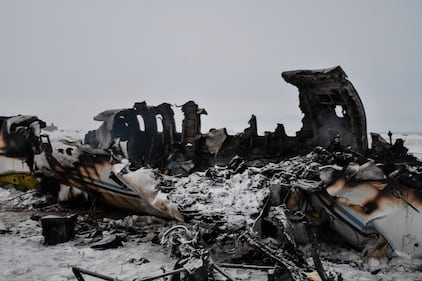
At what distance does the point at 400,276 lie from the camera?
4.09 metres

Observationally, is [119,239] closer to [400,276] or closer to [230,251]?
[230,251]

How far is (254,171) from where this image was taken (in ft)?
18.2

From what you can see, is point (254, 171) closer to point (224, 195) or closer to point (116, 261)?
point (224, 195)

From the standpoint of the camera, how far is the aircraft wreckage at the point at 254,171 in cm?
442

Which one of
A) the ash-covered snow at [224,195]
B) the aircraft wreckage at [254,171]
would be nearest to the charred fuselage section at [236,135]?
the aircraft wreckage at [254,171]

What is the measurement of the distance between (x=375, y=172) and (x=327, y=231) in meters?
1.10

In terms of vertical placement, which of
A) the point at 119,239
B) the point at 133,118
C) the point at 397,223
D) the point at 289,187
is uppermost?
the point at 133,118

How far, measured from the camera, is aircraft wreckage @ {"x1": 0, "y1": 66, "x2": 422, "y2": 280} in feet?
14.5

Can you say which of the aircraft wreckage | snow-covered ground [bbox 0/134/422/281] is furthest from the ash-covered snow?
snow-covered ground [bbox 0/134/422/281]

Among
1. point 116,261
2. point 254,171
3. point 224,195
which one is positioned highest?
point 254,171

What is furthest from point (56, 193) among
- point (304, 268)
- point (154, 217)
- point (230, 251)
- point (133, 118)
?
point (304, 268)

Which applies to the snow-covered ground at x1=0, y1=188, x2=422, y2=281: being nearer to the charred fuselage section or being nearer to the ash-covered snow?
the ash-covered snow

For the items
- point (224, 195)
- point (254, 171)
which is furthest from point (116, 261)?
A: point (254, 171)

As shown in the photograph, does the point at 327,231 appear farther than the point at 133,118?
No
